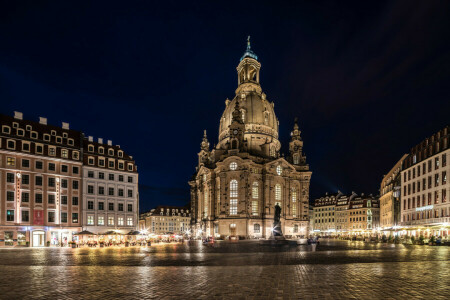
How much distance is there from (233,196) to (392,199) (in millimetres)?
41785

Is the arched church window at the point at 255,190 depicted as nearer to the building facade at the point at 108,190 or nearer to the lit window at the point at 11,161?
the building facade at the point at 108,190

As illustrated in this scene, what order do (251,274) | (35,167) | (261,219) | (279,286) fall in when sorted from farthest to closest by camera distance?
(261,219) → (35,167) → (251,274) → (279,286)

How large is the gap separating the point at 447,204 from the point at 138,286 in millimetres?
58683

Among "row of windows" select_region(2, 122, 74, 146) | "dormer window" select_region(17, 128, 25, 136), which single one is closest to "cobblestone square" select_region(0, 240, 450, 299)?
"row of windows" select_region(2, 122, 74, 146)

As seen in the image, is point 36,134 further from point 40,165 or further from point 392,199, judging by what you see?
point 392,199

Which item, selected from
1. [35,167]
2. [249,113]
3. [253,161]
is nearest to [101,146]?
[35,167]

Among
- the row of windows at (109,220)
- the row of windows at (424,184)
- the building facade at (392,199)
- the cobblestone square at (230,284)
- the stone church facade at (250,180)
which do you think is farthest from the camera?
the stone church facade at (250,180)

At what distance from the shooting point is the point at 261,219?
3750 inches

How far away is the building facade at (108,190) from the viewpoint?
6956 centimetres

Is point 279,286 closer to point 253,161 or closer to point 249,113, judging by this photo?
point 253,161

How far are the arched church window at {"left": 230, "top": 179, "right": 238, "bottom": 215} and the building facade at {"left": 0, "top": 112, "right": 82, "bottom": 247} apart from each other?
41.1m

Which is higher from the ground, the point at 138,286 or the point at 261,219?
the point at 138,286

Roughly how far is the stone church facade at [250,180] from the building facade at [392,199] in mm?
22811

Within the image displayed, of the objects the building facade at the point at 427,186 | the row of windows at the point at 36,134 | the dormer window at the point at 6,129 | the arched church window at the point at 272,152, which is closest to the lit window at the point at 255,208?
the arched church window at the point at 272,152
